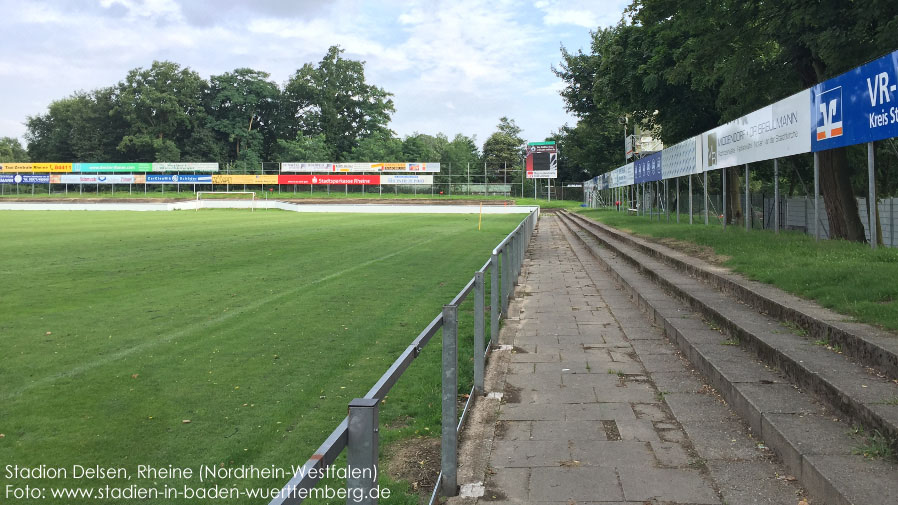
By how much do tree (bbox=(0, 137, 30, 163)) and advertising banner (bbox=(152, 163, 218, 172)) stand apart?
32.7 metres

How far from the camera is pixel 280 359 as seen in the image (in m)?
6.11

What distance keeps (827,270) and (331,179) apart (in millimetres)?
66740

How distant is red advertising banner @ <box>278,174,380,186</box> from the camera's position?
7031 centimetres

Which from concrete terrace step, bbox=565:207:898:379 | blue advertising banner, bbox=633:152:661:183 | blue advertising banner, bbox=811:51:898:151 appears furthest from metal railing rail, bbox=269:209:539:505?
blue advertising banner, bbox=633:152:661:183

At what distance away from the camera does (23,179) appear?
238 ft

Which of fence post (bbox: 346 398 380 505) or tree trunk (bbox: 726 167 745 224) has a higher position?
tree trunk (bbox: 726 167 745 224)

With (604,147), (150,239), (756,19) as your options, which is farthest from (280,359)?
(604,147)

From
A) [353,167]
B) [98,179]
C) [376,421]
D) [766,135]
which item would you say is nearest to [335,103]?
[353,167]

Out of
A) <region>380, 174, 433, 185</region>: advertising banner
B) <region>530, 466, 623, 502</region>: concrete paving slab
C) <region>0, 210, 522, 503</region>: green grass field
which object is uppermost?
<region>380, 174, 433, 185</region>: advertising banner

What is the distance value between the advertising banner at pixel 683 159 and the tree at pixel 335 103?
228 feet

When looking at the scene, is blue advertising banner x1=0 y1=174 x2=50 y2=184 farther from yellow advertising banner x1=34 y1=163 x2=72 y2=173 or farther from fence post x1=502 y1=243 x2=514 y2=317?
fence post x1=502 y1=243 x2=514 y2=317

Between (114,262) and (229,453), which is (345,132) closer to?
(114,262)

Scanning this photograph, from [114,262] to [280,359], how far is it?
9.96m

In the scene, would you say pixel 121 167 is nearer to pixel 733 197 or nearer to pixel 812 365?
pixel 733 197
